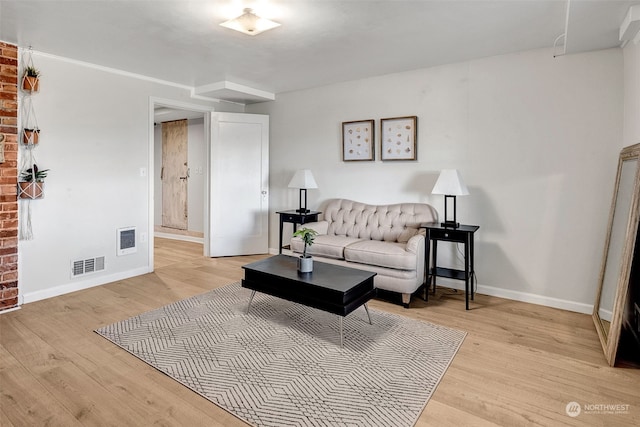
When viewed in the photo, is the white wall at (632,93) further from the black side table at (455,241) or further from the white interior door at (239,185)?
the white interior door at (239,185)

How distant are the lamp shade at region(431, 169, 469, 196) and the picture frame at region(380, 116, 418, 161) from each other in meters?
0.67

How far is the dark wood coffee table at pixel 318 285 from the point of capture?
246 cm

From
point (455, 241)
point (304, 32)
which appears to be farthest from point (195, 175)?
point (455, 241)

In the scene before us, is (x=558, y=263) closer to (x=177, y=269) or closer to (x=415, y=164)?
(x=415, y=164)

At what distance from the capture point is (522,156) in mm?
3369

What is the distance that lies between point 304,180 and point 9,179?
9.42 ft

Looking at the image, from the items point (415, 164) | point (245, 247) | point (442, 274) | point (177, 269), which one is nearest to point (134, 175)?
point (177, 269)

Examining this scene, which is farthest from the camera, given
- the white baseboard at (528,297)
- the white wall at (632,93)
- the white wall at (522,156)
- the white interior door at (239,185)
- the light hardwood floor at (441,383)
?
the white interior door at (239,185)

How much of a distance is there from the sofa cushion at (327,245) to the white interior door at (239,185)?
1449mm

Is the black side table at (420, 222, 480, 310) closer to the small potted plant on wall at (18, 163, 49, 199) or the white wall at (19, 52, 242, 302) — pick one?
the white wall at (19, 52, 242, 302)

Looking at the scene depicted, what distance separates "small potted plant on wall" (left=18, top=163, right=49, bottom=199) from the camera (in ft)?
10.4

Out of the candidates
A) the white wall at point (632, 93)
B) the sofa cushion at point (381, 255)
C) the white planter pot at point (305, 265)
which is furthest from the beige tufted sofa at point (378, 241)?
the white wall at point (632, 93)

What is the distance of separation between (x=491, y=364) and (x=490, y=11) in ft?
7.98

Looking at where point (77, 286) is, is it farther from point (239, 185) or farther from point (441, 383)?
point (441, 383)
